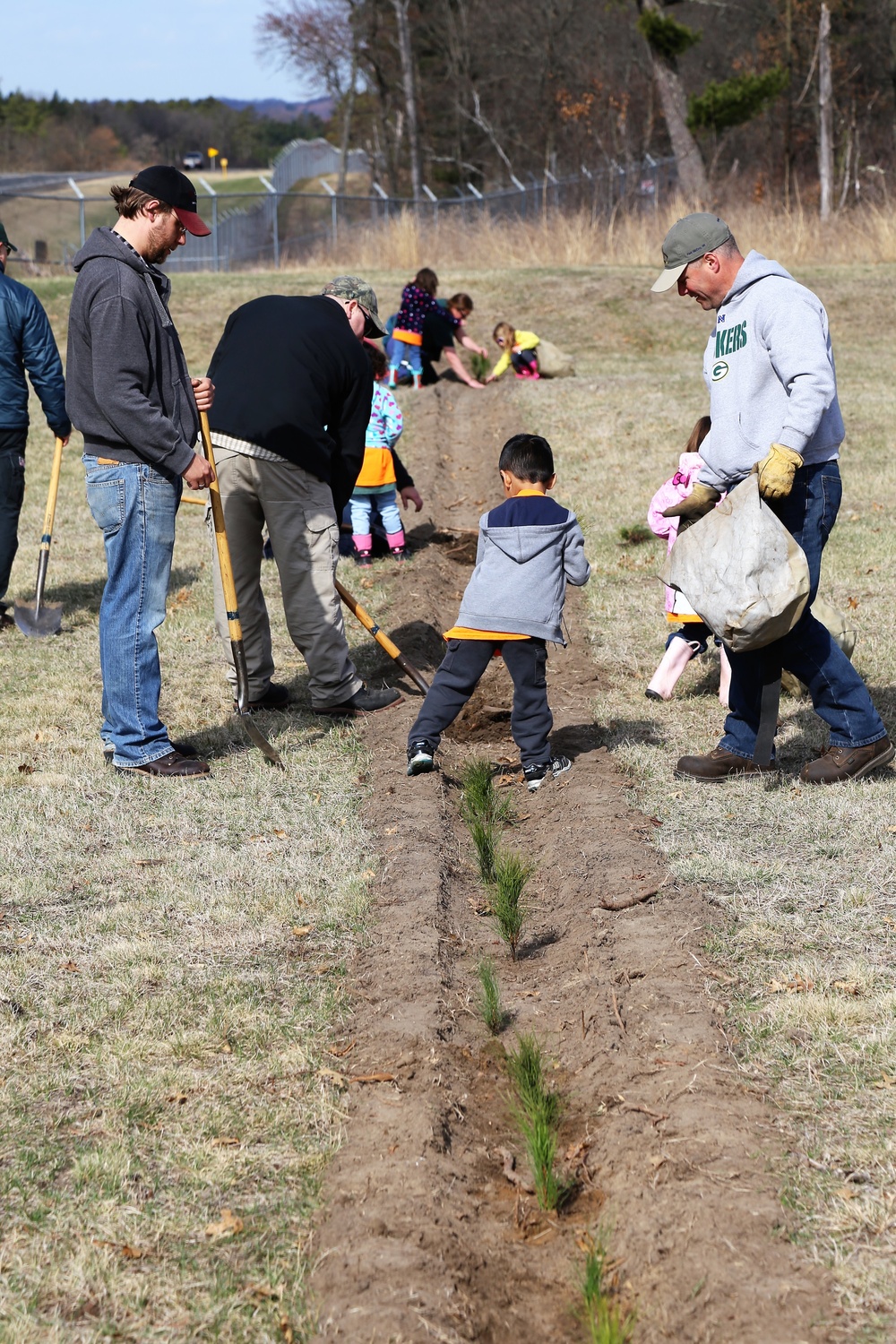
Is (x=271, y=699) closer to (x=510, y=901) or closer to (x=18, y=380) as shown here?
(x=18, y=380)

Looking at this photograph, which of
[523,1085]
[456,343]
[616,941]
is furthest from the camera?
[456,343]

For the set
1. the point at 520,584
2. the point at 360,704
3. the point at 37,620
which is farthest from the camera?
the point at 37,620

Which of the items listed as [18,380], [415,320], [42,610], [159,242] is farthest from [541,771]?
[415,320]

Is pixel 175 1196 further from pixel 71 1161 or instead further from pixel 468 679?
pixel 468 679

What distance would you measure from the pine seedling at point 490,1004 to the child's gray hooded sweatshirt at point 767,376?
222 cm

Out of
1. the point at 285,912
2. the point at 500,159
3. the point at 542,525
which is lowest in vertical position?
the point at 285,912

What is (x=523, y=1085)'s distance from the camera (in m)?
3.31

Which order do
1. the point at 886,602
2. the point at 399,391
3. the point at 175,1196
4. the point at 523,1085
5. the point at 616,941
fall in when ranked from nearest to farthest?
the point at 175,1196 → the point at 523,1085 → the point at 616,941 → the point at 886,602 → the point at 399,391

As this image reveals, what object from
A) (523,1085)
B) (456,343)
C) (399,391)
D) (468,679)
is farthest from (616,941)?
(456,343)

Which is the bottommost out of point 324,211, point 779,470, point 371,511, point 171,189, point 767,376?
point 371,511

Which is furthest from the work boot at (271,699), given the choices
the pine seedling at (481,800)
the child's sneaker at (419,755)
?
the pine seedling at (481,800)

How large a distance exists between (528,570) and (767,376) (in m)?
1.20

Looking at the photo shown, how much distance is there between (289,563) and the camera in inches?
250

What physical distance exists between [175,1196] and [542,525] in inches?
123
